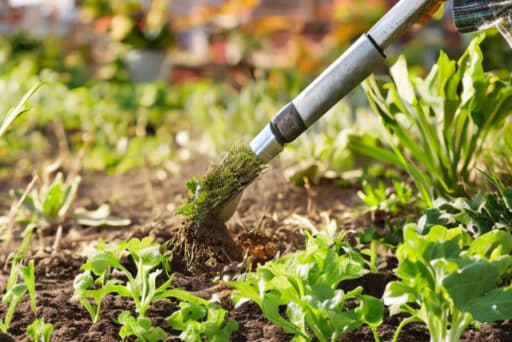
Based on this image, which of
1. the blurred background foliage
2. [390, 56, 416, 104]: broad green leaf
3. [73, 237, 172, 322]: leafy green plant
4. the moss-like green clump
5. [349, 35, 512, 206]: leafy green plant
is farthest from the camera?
the blurred background foliage

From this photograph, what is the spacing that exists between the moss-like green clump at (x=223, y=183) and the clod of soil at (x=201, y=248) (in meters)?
0.03

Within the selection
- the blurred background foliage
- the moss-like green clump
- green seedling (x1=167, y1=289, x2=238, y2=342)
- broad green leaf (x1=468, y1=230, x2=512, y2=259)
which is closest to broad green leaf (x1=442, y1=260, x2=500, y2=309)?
broad green leaf (x1=468, y1=230, x2=512, y2=259)

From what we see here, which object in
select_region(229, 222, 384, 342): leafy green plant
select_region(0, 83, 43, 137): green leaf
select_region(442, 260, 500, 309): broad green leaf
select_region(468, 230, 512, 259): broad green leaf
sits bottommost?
select_region(468, 230, 512, 259): broad green leaf

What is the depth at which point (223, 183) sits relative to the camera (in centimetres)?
193

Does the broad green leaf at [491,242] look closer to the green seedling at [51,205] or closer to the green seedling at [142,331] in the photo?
the green seedling at [142,331]

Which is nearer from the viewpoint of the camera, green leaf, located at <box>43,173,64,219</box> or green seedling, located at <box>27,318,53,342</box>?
green seedling, located at <box>27,318,53,342</box>

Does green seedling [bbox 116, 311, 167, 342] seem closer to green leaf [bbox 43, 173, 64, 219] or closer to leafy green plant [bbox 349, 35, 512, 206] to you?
leafy green plant [bbox 349, 35, 512, 206]

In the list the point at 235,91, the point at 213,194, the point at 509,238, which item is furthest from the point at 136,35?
the point at 509,238

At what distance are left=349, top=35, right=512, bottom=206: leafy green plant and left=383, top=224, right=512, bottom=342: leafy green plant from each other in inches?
32.8

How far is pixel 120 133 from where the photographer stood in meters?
4.86

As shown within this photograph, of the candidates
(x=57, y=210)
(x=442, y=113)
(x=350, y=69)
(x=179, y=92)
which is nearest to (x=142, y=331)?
(x=350, y=69)

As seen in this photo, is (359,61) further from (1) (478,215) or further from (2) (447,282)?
(2) (447,282)

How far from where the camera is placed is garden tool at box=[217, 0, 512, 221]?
5.88ft

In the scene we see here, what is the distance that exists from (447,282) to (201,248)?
2.55ft
